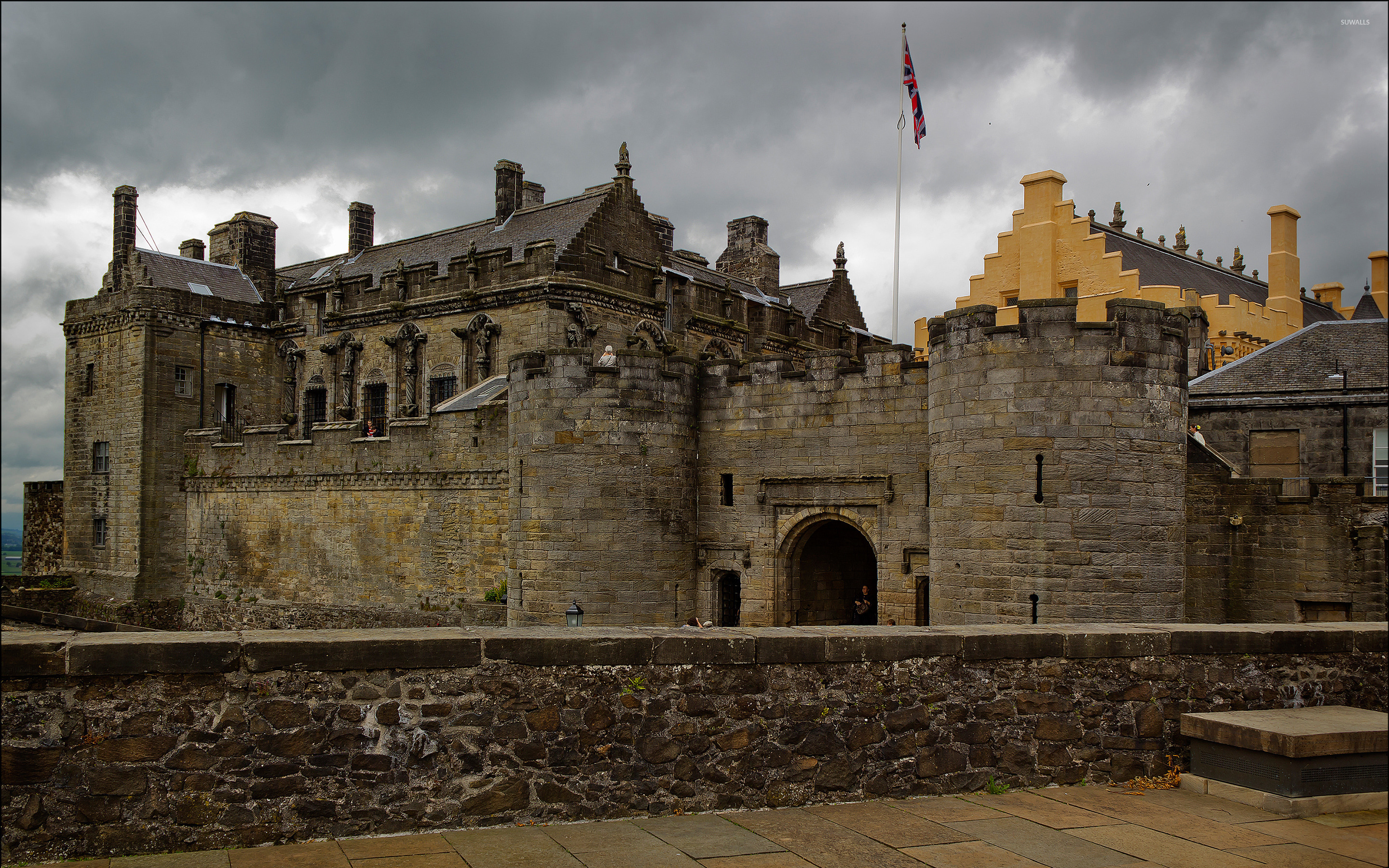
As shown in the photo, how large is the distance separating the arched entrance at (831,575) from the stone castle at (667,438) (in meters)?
0.08

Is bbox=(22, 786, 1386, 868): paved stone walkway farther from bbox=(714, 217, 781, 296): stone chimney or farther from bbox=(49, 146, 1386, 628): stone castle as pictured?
bbox=(714, 217, 781, 296): stone chimney

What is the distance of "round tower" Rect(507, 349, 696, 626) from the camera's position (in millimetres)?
18812

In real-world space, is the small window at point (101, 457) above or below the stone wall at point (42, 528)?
above

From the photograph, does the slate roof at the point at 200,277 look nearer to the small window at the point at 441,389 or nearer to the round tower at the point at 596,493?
the small window at the point at 441,389

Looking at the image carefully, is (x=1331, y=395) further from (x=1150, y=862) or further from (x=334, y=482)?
(x=334, y=482)

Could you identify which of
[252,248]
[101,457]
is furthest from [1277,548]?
[252,248]

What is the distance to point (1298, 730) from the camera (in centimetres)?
705

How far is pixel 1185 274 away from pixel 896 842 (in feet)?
92.4

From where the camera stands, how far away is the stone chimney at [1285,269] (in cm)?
2995

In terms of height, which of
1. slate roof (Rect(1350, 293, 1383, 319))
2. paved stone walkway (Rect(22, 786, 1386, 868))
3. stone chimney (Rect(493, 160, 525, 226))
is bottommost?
paved stone walkway (Rect(22, 786, 1386, 868))

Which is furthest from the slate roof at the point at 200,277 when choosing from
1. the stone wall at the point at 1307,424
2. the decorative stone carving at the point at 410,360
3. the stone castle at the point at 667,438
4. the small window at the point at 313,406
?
the stone wall at the point at 1307,424

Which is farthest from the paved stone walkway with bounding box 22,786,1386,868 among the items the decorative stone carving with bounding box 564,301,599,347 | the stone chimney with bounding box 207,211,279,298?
the stone chimney with bounding box 207,211,279,298

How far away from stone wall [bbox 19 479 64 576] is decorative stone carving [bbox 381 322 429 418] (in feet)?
50.9

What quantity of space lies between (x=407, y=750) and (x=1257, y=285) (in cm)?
3622
